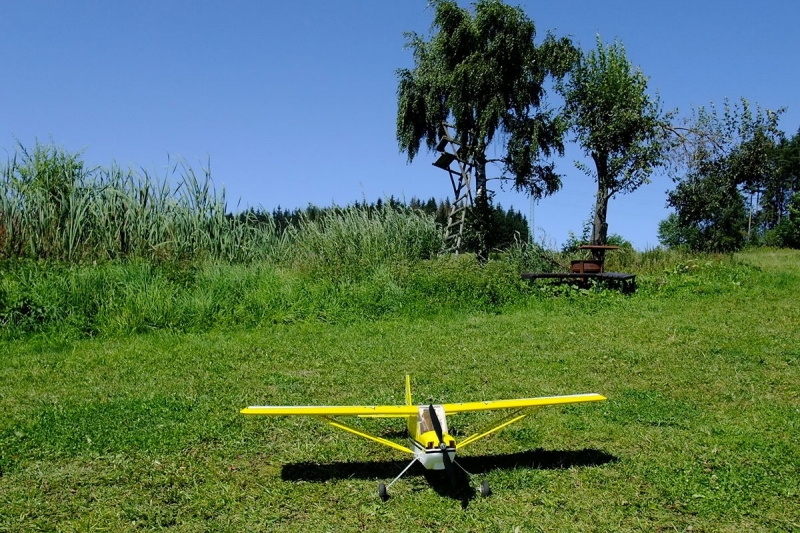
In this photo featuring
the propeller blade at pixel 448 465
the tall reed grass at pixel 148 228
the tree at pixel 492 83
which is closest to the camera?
the propeller blade at pixel 448 465

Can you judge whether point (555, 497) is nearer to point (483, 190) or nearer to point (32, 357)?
point (32, 357)

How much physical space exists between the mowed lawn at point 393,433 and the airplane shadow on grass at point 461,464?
0.02 m

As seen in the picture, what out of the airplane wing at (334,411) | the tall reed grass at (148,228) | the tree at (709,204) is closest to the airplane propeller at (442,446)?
the airplane wing at (334,411)

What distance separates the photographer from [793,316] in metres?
8.88

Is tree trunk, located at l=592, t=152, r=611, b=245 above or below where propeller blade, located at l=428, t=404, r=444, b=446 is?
above

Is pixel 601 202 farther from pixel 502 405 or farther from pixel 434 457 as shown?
pixel 434 457

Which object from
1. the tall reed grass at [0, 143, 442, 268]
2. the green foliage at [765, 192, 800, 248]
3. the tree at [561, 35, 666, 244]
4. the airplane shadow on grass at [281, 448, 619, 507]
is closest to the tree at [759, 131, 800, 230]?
the green foliage at [765, 192, 800, 248]

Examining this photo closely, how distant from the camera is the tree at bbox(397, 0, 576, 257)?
616 inches

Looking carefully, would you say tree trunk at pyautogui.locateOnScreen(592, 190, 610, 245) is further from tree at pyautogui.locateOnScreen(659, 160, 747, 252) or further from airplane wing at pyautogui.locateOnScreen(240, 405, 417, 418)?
airplane wing at pyautogui.locateOnScreen(240, 405, 417, 418)

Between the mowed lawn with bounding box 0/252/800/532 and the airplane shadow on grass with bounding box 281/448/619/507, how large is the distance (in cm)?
2

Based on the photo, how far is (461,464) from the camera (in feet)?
14.0

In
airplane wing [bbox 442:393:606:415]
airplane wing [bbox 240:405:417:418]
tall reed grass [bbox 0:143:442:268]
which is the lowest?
airplane wing [bbox 240:405:417:418]

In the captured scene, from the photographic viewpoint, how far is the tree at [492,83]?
1565 centimetres

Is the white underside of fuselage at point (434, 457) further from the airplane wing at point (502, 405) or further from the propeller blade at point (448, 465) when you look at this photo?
the airplane wing at point (502, 405)
